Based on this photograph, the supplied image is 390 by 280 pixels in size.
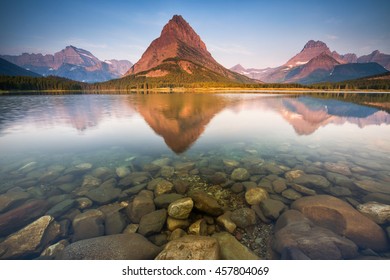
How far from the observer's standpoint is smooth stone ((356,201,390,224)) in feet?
25.8

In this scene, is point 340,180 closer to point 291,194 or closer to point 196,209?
point 291,194

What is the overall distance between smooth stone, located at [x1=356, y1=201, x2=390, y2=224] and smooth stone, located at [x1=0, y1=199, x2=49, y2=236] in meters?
14.2

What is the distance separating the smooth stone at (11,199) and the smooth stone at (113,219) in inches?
161

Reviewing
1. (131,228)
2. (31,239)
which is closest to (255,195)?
(131,228)

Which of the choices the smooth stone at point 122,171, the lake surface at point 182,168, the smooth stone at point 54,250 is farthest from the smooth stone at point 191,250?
the smooth stone at point 122,171

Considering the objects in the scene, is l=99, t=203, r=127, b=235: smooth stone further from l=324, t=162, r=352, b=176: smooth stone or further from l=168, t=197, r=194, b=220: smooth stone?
l=324, t=162, r=352, b=176: smooth stone

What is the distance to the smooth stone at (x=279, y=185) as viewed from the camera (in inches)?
406

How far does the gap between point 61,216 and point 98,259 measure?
11.7ft

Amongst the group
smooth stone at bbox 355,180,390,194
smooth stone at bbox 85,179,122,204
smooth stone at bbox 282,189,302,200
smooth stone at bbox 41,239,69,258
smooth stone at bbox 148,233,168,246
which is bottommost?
smooth stone at bbox 148,233,168,246

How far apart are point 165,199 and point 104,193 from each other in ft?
11.1

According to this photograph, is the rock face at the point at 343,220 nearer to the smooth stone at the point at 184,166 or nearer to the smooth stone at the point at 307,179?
the smooth stone at the point at 307,179

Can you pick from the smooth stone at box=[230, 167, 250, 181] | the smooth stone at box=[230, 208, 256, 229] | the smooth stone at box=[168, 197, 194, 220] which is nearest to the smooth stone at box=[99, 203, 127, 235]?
the smooth stone at box=[168, 197, 194, 220]
